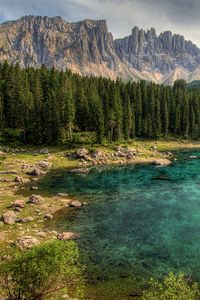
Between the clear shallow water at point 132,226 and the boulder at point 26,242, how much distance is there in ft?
18.3

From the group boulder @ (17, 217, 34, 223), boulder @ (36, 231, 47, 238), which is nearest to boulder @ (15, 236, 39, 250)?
boulder @ (36, 231, 47, 238)

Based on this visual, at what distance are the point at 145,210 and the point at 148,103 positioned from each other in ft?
343

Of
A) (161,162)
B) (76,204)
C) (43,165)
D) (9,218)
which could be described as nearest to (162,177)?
(161,162)

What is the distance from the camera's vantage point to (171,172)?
82438mm

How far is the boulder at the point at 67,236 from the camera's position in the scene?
39469mm

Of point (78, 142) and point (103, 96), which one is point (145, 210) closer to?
point (78, 142)

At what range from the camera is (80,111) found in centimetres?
12206

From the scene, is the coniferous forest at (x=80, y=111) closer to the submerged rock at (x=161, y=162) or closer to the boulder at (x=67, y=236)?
the submerged rock at (x=161, y=162)

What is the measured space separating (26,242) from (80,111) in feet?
292

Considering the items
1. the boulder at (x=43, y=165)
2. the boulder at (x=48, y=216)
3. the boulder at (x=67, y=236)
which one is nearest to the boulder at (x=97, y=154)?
the boulder at (x=43, y=165)

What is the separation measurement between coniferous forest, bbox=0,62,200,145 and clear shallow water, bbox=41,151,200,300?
126 feet

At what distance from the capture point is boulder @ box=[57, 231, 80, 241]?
39469 mm

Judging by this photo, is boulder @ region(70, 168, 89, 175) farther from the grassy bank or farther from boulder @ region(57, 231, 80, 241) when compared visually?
boulder @ region(57, 231, 80, 241)

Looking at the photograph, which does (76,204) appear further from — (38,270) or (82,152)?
(82,152)
